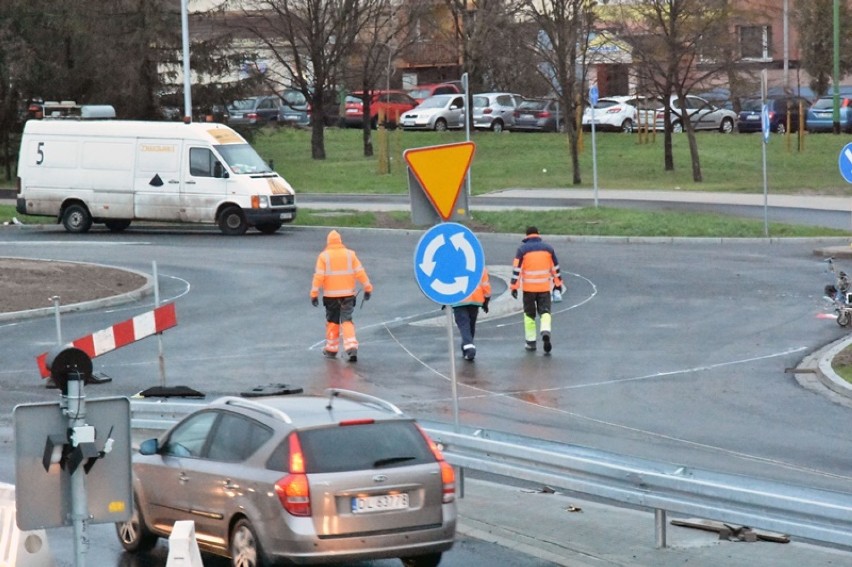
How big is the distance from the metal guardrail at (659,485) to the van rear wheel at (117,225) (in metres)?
25.3

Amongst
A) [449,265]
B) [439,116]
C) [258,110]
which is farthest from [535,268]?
[258,110]

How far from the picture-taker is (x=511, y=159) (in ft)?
171

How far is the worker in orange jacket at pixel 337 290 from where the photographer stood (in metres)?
19.8

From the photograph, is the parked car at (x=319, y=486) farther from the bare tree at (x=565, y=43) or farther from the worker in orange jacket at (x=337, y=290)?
the bare tree at (x=565, y=43)

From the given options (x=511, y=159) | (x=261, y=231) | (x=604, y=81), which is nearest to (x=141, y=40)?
(x=511, y=159)

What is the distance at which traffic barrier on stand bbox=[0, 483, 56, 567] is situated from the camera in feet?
31.5

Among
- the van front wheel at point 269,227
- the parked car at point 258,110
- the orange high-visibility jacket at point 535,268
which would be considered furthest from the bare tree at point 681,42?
the orange high-visibility jacket at point 535,268

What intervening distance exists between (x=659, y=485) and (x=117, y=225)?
93.4ft

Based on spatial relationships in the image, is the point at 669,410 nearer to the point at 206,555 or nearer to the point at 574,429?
the point at 574,429

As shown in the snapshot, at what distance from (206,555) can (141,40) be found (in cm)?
4097

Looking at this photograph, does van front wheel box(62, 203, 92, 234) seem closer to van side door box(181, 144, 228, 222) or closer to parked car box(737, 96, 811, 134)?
van side door box(181, 144, 228, 222)

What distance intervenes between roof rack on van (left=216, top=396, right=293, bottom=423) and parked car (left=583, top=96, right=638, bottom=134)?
51144mm

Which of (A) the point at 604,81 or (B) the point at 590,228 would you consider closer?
(B) the point at 590,228

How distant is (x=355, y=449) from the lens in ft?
31.7
